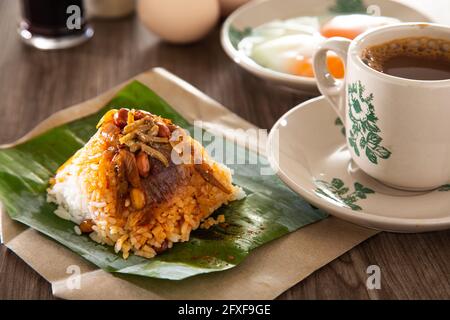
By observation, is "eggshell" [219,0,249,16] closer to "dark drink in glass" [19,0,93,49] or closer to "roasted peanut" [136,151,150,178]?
"dark drink in glass" [19,0,93,49]

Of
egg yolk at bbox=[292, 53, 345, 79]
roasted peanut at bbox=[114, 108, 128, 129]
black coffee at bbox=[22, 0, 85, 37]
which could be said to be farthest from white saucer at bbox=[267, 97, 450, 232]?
black coffee at bbox=[22, 0, 85, 37]

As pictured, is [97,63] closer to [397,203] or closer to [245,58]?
[245,58]

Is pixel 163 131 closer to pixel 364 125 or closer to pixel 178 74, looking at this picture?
pixel 364 125

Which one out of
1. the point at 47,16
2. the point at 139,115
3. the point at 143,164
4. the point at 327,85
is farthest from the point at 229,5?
the point at 143,164

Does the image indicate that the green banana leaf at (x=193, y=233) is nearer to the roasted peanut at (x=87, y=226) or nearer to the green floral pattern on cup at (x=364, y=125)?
the roasted peanut at (x=87, y=226)

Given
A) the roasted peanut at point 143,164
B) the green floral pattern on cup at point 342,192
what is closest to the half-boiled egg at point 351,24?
the green floral pattern on cup at point 342,192

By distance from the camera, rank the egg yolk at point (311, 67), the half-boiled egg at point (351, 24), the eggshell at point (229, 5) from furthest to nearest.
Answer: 1. the eggshell at point (229, 5)
2. the half-boiled egg at point (351, 24)
3. the egg yolk at point (311, 67)
